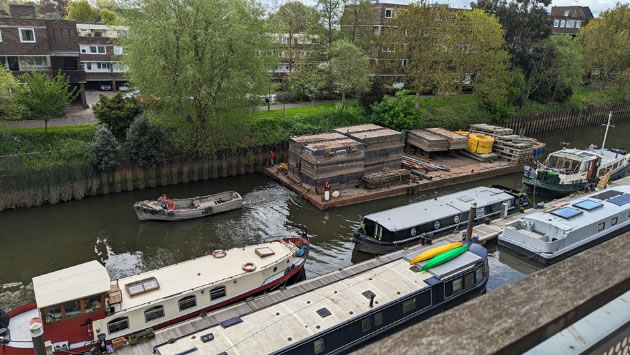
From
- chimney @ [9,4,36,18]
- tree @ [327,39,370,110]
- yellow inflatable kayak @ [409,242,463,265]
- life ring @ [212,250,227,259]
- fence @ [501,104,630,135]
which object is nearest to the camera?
yellow inflatable kayak @ [409,242,463,265]

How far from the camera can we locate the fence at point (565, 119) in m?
57.3

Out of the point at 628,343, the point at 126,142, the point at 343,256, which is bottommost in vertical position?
the point at 343,256

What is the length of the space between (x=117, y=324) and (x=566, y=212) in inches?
948

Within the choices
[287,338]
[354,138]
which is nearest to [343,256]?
[287,338]

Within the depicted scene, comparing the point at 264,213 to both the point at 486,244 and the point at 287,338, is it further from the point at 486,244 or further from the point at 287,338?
the point at 287,338

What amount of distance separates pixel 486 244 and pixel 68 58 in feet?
153

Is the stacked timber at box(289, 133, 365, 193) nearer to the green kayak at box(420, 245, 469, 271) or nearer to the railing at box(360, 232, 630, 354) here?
the green kayak at box(420, 245, 469, 271)

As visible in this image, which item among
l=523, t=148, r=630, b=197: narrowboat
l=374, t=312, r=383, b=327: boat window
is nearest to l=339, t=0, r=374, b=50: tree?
l=523, t=148, r=630, b=197: narrowboat

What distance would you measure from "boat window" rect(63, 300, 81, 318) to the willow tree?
21.4 meters

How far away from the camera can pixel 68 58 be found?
47719 mm

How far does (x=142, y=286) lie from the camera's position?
57.0ft

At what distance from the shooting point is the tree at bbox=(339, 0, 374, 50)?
54.5 meters

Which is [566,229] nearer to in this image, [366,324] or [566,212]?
[566,212]

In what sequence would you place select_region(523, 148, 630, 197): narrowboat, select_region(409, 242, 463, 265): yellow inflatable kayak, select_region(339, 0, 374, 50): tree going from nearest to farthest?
select_region(409, 242, 463, 265): yellow inflatable kayak < select_region(523, 148, 630, 197): narrowboat < select_region(339, 0, 374, 50): tree
